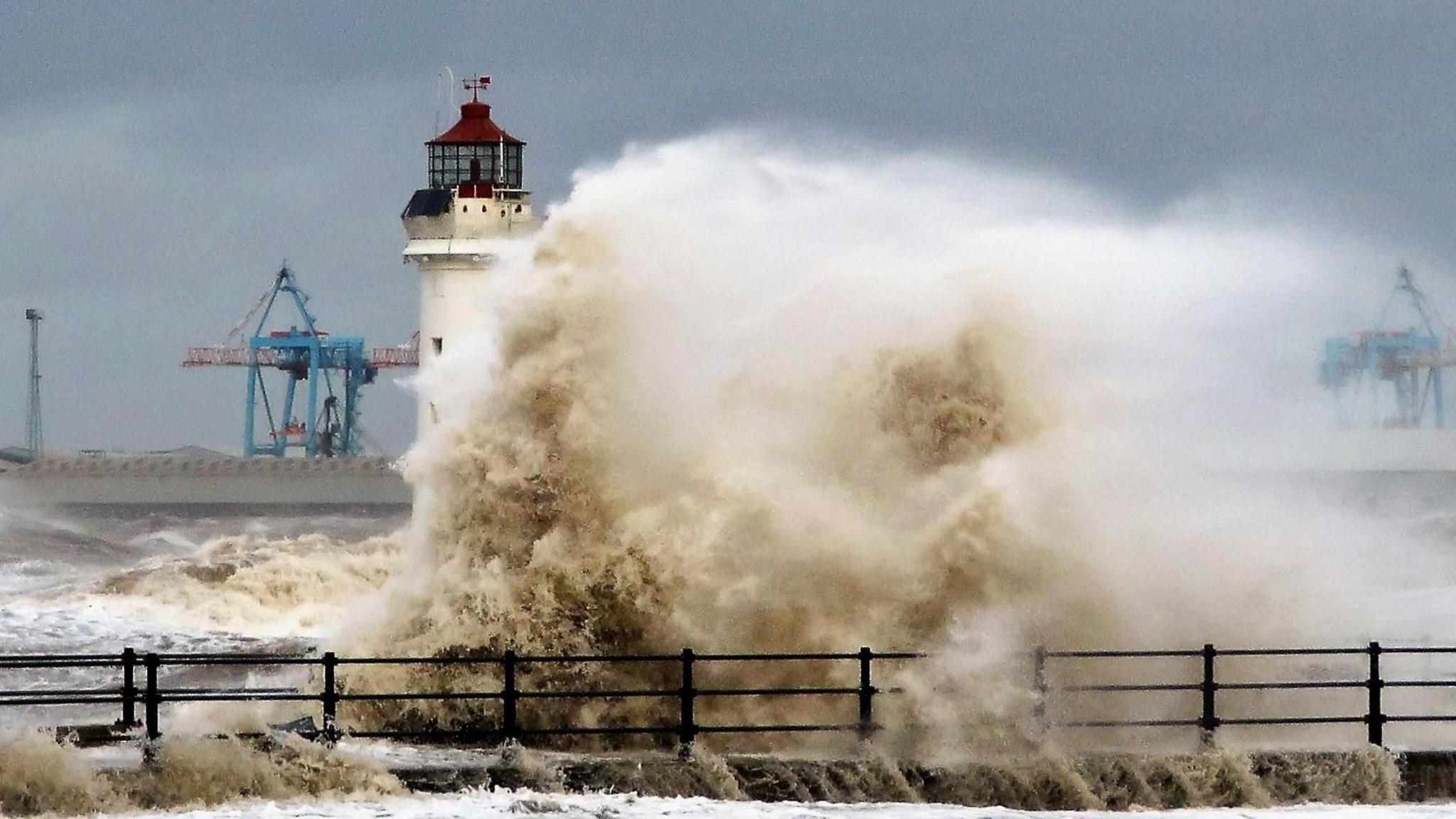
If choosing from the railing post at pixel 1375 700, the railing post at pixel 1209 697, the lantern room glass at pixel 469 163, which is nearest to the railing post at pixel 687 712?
the railing post at pixel 1209 697

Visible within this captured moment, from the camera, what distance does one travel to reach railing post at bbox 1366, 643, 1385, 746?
53.9 feet

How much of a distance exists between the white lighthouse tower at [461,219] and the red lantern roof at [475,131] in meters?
0.01

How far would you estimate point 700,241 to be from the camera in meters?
22.3

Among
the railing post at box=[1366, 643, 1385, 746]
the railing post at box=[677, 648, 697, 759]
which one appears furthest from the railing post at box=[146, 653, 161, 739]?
the railing post at box=[1366, 643, 1385, 746]

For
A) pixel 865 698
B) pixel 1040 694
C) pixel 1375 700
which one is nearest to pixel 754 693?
pixel 865 698

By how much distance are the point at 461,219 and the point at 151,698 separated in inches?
956

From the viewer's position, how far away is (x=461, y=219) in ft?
130

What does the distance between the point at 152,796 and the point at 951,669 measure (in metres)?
5.12

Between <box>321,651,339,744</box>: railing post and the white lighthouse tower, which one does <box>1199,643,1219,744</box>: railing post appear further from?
the white lighthouse tower

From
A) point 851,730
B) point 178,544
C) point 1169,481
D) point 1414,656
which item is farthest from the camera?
point 178,544

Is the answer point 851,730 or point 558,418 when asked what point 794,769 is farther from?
point 558,418

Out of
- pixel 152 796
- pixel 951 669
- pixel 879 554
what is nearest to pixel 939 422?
pixel 879 554

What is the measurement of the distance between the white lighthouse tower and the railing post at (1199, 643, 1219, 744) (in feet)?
67.1

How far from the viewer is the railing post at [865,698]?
640 inches
